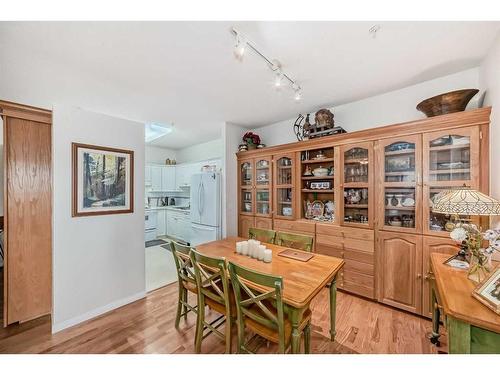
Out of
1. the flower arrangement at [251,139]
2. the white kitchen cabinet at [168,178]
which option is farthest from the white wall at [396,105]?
the white kitchen cabinet at [168,178]

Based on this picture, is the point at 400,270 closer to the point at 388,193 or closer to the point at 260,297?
the point at 388,193

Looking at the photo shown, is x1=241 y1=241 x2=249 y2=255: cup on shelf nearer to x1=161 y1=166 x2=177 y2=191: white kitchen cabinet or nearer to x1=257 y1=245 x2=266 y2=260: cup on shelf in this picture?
x1=257 y1=245 x2=266 y2=260: cup on shelf

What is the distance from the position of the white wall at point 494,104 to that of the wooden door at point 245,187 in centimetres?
270

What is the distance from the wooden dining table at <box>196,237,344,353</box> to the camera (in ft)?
3.94

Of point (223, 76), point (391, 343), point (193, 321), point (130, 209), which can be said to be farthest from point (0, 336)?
point (391, 343)

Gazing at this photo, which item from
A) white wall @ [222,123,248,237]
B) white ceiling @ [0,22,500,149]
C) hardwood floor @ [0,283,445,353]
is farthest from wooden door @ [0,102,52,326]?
white wall @ [222,123,248,237]

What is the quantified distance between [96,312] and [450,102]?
399 cm

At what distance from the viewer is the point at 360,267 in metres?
2.42

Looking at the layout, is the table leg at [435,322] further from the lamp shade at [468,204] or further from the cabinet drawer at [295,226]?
the cabinet drawer at [295,226]

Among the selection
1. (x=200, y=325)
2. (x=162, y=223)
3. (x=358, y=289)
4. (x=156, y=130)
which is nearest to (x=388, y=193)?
(x=358, y=289)

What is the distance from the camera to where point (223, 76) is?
2076 mm

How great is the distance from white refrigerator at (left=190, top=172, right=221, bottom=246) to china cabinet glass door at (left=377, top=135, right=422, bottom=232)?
8.14 ft

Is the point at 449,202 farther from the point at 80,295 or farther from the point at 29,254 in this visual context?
the point at 29,254
